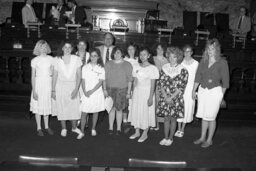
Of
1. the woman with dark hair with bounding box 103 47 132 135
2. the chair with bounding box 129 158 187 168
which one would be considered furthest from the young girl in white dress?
the chair with bounding box 129 158 187 168

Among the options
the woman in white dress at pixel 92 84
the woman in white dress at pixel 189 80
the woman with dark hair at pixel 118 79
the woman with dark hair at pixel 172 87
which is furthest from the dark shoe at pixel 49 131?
the woman in white dress at pixel 189 80

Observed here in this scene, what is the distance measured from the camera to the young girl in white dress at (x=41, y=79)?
4.39 m

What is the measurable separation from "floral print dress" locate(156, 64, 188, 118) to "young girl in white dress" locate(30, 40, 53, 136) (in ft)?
5.38

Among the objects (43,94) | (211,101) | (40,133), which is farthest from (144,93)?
(40,133)

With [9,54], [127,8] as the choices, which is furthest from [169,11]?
[9,54]

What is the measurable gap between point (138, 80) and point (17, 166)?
2.77 m

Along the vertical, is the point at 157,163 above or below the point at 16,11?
below

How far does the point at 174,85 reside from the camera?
4.18 meters

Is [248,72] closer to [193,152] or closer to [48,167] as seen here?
[193,152]

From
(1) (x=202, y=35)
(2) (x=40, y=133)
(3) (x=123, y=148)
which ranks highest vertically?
(1) (x=202, y=35)

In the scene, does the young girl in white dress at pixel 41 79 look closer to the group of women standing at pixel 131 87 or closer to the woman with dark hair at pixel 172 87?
the group of women standing at pixel 131 87

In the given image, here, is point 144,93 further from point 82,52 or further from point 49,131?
point 49,131

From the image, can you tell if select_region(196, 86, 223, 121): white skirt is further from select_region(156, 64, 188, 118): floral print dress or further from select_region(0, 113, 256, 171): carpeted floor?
select_region(0, 113, 256, 171): carpeted floor

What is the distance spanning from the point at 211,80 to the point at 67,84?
2.02 meters
